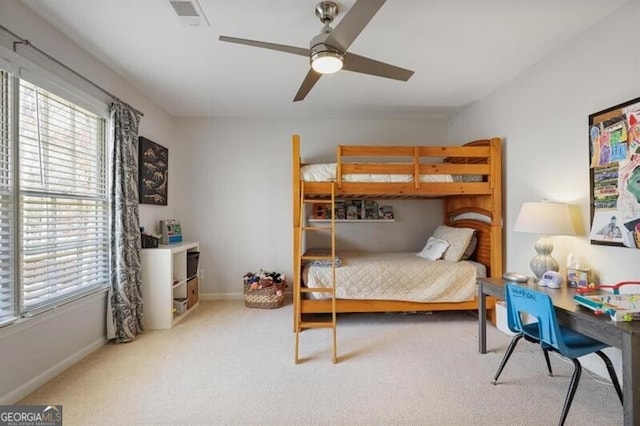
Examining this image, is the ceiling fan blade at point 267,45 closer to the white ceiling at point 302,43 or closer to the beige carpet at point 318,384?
the white ceiling at point 302,43

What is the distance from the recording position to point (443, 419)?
175cm

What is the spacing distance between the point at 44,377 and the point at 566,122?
431 centimetres

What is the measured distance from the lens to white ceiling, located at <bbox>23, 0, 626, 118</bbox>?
1.99 metres

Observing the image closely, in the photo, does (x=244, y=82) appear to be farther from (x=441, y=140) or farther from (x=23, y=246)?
(x=441, y=140)

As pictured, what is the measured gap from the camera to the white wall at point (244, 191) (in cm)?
424

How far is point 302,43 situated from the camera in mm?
2389

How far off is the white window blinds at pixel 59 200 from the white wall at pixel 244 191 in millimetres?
1515

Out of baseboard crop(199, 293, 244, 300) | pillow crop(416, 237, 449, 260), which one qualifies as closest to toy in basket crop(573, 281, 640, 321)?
pillow crop(416, 237, 449, 260)

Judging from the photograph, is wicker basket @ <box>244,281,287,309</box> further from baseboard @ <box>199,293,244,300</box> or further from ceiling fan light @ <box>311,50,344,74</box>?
ceiling fan light @ <box>311,50,344,74</box>

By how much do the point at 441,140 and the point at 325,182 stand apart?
2270mm

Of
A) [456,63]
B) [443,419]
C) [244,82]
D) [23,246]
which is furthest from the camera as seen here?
[244,82]

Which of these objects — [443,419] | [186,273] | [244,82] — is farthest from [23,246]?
[443,419]

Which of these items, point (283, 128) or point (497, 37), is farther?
point (283, 128)

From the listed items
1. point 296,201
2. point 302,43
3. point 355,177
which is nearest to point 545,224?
point 355,177
